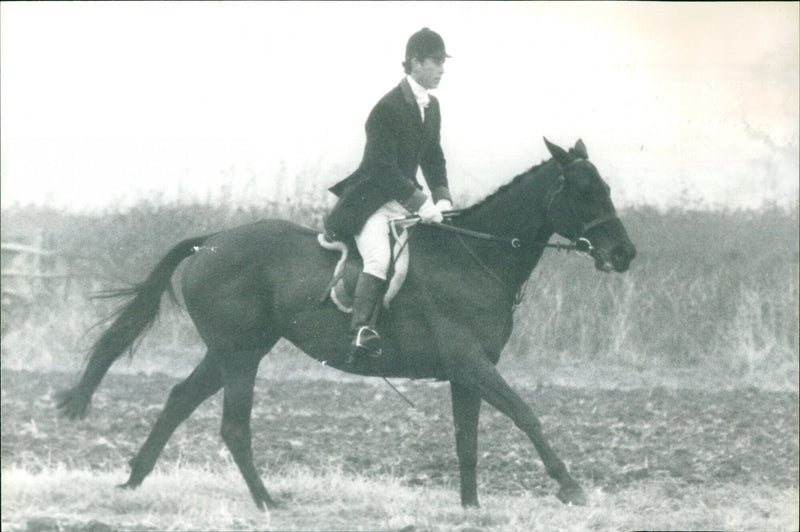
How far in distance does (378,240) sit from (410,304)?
428 millimetres

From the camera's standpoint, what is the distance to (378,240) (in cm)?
591

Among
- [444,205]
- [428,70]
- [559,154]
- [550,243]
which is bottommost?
[550,243]

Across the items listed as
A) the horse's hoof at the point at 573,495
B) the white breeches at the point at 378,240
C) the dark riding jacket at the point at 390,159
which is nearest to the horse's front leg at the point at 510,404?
the horse's hoof at the point at 573,495

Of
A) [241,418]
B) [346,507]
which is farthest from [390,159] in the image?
[346,507]

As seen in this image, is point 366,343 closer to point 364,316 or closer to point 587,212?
point 364,316

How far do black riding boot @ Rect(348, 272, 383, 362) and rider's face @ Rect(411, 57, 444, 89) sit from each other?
3.95 ft

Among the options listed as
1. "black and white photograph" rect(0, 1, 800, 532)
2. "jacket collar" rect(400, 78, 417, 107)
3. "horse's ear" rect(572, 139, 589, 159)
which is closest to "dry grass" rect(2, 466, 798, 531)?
"black and white photograph" rect(0, 1, 800, 532)

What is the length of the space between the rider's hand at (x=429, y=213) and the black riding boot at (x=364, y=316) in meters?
0.45

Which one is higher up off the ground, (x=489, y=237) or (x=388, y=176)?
(x=388, y=176)

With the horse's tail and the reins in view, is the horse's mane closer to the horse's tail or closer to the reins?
the reins

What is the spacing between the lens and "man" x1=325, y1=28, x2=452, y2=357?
19.1ft

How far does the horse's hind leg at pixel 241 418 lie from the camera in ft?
20.4

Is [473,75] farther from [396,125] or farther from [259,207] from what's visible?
[259,207]

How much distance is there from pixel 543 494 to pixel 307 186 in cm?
291
